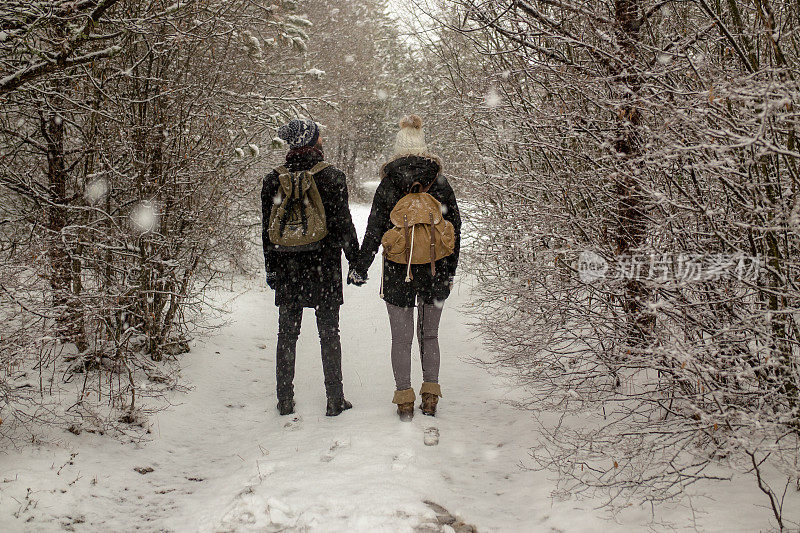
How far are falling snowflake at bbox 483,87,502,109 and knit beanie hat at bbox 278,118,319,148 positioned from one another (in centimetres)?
153

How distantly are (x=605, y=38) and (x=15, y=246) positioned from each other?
3.77 metres

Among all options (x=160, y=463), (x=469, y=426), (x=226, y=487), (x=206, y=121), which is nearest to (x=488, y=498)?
(x=469, y=426)

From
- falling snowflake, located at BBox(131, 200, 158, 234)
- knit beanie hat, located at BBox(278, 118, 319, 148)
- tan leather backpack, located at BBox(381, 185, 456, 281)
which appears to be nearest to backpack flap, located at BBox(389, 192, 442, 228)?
tan leather backpack, located at BBox(381, 185, 456, 281)

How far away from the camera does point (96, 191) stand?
15.4 feet

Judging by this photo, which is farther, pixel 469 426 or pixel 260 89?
pixel 260 89

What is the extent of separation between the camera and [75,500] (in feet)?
10.3

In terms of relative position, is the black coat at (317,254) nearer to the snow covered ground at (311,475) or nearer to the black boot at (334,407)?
the black boot at (334,407)

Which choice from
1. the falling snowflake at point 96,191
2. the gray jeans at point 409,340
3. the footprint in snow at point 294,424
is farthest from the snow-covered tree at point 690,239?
the falling snowflake at point 96,191

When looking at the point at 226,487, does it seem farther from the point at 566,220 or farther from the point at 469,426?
the point at 566,220

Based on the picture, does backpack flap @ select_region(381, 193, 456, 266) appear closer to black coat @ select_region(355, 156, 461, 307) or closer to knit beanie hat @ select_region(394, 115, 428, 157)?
black coat @ select_region(355, 156, 461, 307)

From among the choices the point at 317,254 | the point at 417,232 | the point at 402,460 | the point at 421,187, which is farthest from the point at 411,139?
the point at 402,460

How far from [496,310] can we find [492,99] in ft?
6.92

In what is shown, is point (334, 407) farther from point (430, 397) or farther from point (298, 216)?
point (298, 216)

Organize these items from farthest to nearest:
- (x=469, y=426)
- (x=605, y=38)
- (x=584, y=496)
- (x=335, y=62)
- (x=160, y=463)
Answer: (x=335, y=62) → (x=469, y=426) → (x=160, y=463) → (x=584, y=496) → (x=605, y=38)
